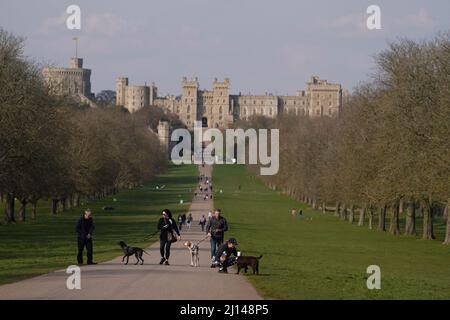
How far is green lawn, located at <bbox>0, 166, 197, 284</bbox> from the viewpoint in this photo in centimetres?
2569

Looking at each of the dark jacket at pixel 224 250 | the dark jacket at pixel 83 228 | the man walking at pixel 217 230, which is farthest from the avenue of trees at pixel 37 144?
the dark jacket at pixel 224 250

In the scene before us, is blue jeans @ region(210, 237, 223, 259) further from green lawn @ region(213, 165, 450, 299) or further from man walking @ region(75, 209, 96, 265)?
man walking @ region(75, 209, 96, 265)

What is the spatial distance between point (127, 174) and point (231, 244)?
74681 millimetres

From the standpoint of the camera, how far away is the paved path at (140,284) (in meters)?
16.4

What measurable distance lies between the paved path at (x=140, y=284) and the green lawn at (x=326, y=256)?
655 mm

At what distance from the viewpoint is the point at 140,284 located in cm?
1819

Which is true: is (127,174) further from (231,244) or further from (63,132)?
(231,244)

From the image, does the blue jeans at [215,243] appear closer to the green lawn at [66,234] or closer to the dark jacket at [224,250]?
the dark jacket at [224,250]

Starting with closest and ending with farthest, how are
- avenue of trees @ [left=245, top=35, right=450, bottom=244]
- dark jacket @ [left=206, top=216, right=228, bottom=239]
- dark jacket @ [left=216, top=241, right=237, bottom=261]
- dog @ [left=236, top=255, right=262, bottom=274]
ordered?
1. dog @ [left=236, top=255, right=262, bottom=274]
2. dark jacket @ [left=216, top=241, right=237, bottom=261]
3. dark jacket @ [left=206, top=216, right=228, bottom=239]
4. avenue of trees @ [left=245, top=35, right=450, bottom=244]

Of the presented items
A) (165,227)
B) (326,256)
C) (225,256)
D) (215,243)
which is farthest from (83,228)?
(326,256)

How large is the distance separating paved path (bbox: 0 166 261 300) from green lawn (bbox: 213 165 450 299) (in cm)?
65

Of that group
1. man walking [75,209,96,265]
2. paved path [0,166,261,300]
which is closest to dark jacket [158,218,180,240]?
paved path [0,166,261,300]
